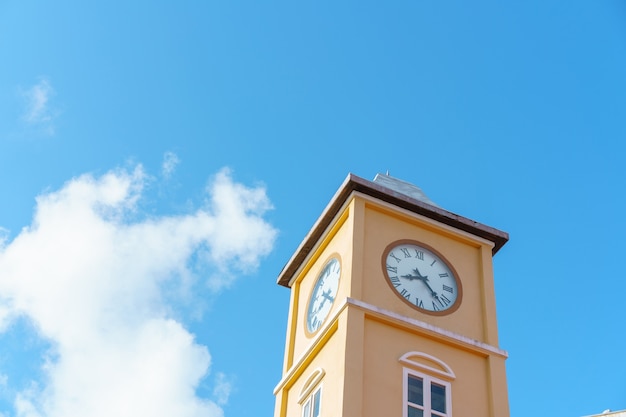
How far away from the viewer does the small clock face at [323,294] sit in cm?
2344

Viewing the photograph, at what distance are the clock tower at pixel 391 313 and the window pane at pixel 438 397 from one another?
23 millimetres

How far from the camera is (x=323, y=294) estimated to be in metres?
24.0

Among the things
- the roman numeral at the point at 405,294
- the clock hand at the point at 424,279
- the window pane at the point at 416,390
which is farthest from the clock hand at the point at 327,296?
the window pane at the point at 416,390

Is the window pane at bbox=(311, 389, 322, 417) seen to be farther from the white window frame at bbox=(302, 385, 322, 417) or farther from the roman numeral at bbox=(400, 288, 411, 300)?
the roman numeral at bbox=(400, 288, 411, 300)

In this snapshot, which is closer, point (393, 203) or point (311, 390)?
point (311, 390)

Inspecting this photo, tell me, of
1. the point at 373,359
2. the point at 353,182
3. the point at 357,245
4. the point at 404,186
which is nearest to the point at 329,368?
the point at 373,359

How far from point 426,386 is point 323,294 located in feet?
12.1

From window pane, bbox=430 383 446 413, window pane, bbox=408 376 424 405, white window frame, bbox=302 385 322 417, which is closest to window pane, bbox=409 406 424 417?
window pane, bbox=408 376 424 405

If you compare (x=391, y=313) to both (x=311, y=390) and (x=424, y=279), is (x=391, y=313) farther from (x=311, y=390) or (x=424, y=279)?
(x=311, y=390)

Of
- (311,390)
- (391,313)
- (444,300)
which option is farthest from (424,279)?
(311,390)

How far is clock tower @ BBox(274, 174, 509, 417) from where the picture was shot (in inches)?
833

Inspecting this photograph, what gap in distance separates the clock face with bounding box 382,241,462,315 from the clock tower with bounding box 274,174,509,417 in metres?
0.03

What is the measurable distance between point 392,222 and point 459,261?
1.78 meters

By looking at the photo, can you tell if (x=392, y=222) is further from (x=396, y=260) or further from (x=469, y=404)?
(x=469, y=404)
